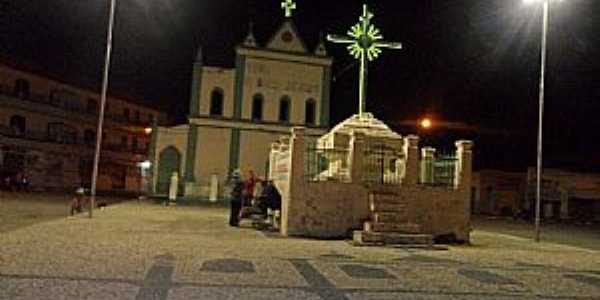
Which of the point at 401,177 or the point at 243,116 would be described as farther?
the point at 243,116

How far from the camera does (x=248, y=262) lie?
11.1 m

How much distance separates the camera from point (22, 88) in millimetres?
49875

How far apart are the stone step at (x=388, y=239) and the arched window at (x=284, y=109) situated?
2989 centimetres

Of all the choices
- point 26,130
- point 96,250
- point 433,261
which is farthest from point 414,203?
point 26,130

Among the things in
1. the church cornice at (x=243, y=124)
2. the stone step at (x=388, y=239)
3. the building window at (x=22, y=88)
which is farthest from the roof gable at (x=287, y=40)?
the stone step at (x=388, y=239)

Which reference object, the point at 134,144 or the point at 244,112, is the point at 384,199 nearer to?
the point at 244,112

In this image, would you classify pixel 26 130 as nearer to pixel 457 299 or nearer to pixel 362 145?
pixel 362 145

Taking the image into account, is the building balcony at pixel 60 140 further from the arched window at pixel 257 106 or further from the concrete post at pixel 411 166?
the concrete post at pixel 411 166

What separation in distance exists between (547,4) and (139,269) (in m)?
16.0

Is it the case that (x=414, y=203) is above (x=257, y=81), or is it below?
below

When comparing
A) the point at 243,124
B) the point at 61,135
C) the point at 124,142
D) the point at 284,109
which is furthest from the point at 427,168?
the point at 124,142

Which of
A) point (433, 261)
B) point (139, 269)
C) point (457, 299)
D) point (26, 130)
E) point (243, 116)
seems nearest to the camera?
point (457, 299)

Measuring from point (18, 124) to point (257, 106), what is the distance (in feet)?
62.3

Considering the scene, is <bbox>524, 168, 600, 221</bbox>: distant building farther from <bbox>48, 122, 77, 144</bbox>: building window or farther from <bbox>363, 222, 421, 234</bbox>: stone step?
<bbox>48, 122, 77, 144</bbox>: building window
